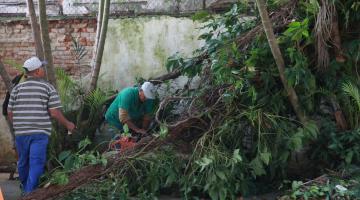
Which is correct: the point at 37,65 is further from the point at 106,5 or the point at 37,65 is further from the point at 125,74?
the point at 125,74

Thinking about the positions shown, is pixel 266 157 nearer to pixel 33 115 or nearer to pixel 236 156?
pixel 236 156

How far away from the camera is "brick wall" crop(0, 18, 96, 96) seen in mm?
8203

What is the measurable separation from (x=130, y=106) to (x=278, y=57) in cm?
214

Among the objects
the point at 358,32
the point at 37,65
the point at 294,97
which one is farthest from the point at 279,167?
the point at 37,65

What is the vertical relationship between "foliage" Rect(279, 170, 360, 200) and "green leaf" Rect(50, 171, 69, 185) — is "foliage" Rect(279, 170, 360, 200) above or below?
below

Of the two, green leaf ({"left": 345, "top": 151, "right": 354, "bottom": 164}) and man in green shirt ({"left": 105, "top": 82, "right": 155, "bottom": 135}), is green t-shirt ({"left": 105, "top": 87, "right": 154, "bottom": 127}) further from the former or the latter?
green leaf ({"left": 345, "top": 151, "right": 354, "bottom": 164})

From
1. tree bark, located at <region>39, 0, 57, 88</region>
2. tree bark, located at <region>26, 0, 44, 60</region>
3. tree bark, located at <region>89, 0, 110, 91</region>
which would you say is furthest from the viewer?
tree bark, located at <region>89, 0, 110, 91</region>

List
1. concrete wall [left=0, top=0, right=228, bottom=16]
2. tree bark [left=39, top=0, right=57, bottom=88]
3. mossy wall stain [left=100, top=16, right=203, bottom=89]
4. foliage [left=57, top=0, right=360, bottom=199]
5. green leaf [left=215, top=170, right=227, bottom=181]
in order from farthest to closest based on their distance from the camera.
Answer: concrete wall [left=0, top=0, right=228, bottom=16]
mossy wall stain [left=100, top=16, right=203, bottom=89]
tree bark [left=39, top=0, right=57, bottom=88]
foliage [left=57, top=0, right=360, bottom=199]
green leaf [left=215, top=170, right=227, bottom=181]

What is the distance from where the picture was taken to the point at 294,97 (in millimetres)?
6082

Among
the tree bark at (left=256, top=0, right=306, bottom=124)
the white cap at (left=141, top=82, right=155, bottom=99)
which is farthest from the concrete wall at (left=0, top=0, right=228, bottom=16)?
the tree bark at (left=256, top=0, right=306, bottom=124)

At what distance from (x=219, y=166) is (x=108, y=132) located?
246cm

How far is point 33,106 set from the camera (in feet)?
19.5

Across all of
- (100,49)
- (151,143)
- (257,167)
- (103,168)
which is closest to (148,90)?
(100,49)

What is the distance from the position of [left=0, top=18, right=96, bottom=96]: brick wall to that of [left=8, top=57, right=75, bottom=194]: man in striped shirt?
2167mm
